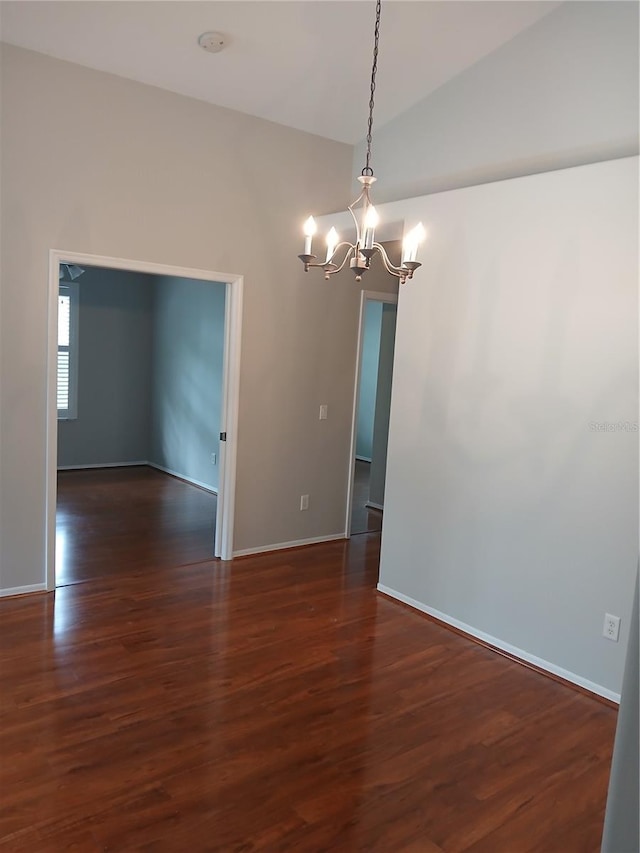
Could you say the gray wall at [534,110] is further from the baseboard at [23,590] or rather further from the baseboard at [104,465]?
the baseboard at [104,465]

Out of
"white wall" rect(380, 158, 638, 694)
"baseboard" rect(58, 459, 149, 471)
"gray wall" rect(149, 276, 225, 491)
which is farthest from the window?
"white wall" rect(380, 158, 638, 694)

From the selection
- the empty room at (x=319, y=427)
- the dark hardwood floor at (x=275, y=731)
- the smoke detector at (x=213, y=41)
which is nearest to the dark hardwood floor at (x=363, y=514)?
the empty room at (x=319, y=427)

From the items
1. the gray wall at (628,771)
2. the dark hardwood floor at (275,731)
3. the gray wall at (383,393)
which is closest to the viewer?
the gray wall at (628,771)

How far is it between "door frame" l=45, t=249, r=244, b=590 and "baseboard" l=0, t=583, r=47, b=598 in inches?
2.1

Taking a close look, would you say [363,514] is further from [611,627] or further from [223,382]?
[611,627]

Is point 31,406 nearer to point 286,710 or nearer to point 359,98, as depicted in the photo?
point 286,710

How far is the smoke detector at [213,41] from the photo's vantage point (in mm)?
3416

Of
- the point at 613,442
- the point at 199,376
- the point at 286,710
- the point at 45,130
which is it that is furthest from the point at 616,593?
the point at 199,376

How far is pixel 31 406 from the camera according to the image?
12.3 feet

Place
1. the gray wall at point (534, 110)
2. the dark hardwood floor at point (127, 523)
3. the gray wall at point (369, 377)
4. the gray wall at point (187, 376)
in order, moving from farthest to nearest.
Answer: the gray wall at point (369, 377), the gray wall at point (187, 376), the dark hardwood floor at point (127, 523), the gray wall at point (534, 110)

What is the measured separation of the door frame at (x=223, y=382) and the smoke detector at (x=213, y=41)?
1.30m

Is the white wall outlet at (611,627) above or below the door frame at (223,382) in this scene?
below

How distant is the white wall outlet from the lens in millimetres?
3047

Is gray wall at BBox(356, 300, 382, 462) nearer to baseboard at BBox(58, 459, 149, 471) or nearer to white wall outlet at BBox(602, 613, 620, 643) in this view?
baseboard at BBox(58, 459, 149, 471)
